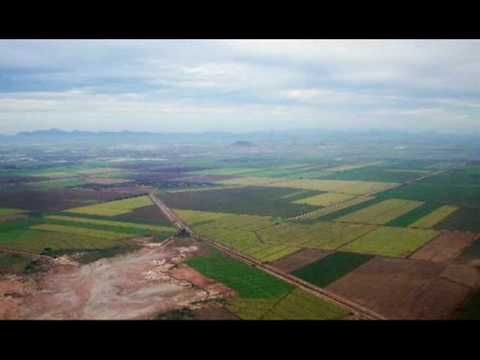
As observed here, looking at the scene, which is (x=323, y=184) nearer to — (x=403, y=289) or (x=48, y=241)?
(x=48, y=241)

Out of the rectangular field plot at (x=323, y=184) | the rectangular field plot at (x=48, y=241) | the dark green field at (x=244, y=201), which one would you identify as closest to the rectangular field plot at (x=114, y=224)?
the rectangular field plot at (x=48, y=241)

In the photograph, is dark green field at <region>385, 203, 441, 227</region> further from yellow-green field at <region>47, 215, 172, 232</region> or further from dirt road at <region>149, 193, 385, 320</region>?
yellow-green field at <region>47, 215, 172, 232</region>

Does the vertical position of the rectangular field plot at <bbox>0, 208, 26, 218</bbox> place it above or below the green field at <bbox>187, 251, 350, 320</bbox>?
above

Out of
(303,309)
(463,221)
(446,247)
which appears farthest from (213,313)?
(463,221)

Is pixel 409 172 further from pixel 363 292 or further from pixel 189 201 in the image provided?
pixel 363 292

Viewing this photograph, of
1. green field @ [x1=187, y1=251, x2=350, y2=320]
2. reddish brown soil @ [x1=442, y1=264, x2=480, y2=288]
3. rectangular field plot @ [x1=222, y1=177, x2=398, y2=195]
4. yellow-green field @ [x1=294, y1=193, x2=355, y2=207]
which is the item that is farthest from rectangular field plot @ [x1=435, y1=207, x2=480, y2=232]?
green field @ [x1=187, y1=251, x2=350, y2=320]

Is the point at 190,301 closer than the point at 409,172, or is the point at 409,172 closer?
the point at 190,301
